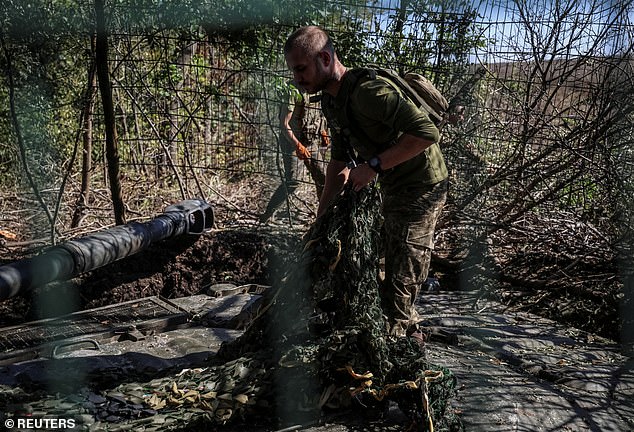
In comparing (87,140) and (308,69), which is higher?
(87,140)

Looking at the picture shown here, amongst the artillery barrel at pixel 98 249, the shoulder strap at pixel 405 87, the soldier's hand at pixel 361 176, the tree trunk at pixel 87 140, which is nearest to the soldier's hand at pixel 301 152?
the artillery barrel at pixel 98 249

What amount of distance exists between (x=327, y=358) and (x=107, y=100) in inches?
139

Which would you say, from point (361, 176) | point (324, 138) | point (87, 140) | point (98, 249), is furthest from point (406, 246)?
point (87, 140)

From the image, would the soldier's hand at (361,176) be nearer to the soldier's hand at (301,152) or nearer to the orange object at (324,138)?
the soldier's hand at (301,152)

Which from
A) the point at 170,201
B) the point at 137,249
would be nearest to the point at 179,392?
the point at 137,249

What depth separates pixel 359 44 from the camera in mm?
6191

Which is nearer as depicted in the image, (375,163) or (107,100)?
(375,163)

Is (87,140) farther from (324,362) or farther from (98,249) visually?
(324,362)

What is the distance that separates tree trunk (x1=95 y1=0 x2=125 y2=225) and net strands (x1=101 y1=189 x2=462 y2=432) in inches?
116

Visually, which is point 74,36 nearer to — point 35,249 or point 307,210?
point 35,249

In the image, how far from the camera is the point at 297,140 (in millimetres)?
6688

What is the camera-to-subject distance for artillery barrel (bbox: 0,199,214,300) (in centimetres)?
422

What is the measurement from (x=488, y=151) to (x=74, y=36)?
159 inches

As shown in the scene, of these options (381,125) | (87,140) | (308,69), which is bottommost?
(381,125)
